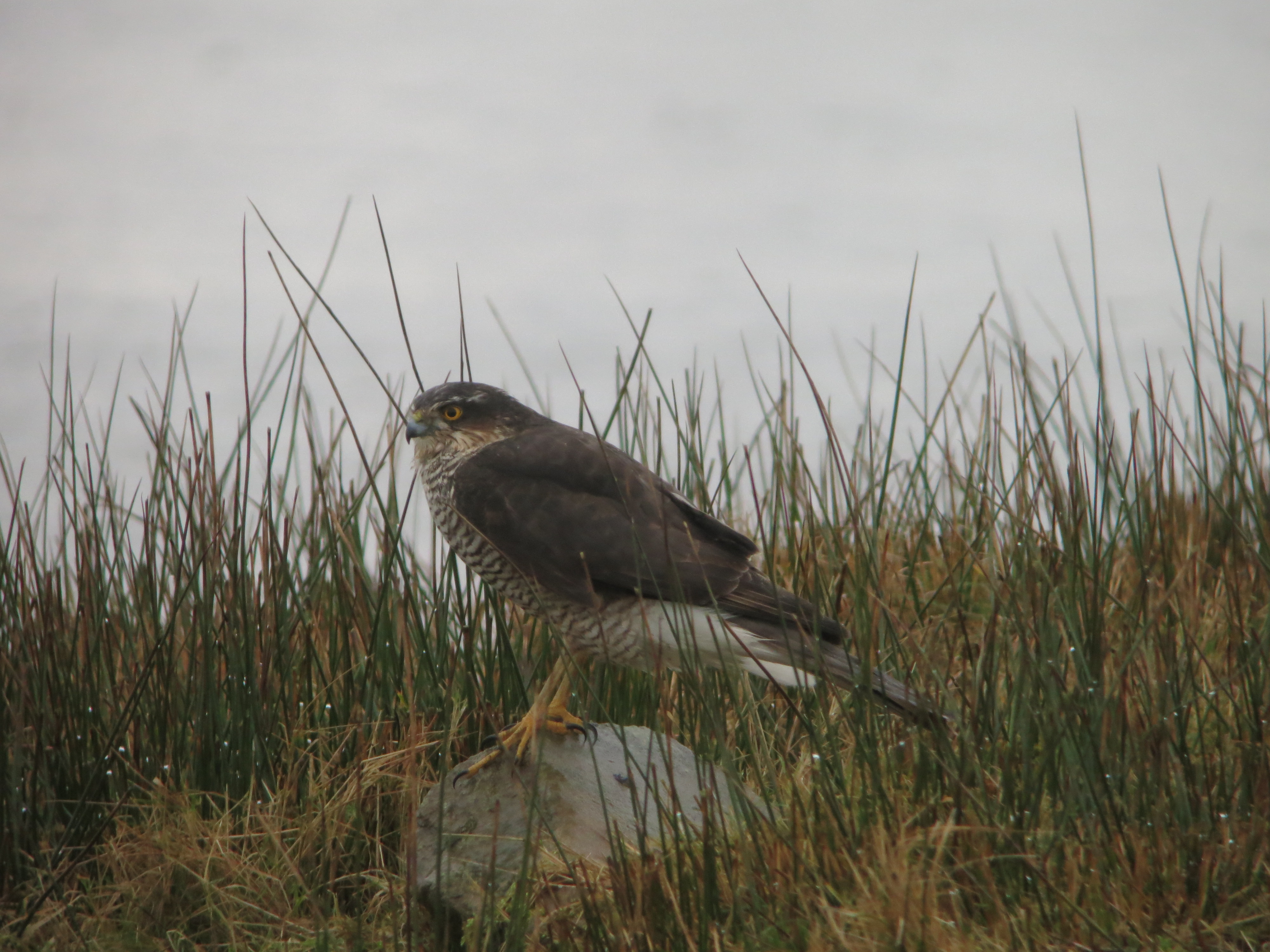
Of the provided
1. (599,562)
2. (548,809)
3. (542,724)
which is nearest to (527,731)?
(542,724)

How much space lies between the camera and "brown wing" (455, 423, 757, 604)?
11.0 ft

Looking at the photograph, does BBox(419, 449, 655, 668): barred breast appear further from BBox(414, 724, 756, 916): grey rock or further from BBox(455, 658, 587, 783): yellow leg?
BBox(414, 724, 756, 916): grey rock

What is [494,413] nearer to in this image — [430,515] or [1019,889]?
[430,515]

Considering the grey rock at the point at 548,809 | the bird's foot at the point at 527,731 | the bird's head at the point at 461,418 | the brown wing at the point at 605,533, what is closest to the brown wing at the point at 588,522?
the brown wing at the point at 605,533

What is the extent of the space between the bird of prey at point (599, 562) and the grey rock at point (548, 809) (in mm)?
83

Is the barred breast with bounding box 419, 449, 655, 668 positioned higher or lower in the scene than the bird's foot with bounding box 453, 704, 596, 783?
higher

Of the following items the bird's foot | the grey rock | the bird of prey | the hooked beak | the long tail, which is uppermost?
the hooked beak

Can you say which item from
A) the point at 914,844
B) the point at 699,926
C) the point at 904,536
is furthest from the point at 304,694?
the point at 904,536

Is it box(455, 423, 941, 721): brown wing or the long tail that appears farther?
box(455, 423, 941, 721): brown wing

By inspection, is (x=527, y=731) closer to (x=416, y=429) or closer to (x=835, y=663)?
(x=835, y=663)

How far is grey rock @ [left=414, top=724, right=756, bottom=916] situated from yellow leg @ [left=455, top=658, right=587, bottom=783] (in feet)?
0.09

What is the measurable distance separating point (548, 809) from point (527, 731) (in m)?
0.26

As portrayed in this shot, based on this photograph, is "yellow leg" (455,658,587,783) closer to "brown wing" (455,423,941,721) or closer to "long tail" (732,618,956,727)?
"brown wing" (455,423,941,721)

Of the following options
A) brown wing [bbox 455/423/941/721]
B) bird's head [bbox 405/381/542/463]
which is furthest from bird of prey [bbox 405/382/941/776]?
bird's head [bbox 405/381/542/463]
